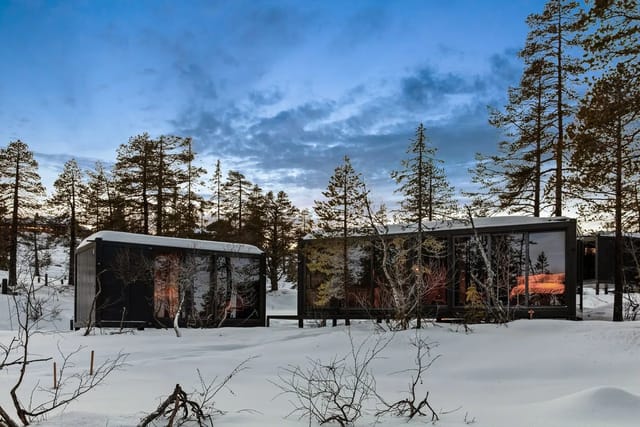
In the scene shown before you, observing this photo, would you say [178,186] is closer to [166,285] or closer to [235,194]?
[235,194]

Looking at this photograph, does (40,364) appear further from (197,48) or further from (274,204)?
(274,204)

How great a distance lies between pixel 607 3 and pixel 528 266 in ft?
26.0

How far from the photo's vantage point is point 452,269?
53.7 ft

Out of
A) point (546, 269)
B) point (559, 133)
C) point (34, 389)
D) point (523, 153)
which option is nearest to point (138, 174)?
point (523, 153)

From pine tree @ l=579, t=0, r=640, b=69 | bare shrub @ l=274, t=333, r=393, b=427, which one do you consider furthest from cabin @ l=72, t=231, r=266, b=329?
pine tree @ l=579, t=0, r=640, b=69

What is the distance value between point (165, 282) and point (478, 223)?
10492 millimetres

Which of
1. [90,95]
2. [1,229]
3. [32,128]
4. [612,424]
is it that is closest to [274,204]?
[1,229]

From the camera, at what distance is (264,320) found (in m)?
20.0

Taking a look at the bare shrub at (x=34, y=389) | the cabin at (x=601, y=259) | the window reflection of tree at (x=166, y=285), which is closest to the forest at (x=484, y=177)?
the cabin at (x=601, y=259)

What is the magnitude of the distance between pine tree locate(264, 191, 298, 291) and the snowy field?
67.9 feet

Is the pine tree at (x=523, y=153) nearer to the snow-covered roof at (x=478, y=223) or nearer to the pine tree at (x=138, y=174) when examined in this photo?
the snow-covered roof at (x=478, y=223)

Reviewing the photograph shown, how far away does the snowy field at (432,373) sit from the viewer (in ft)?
17.5

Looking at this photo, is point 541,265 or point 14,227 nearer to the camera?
point 541,265

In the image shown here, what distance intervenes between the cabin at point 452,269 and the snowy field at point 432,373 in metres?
2.51
